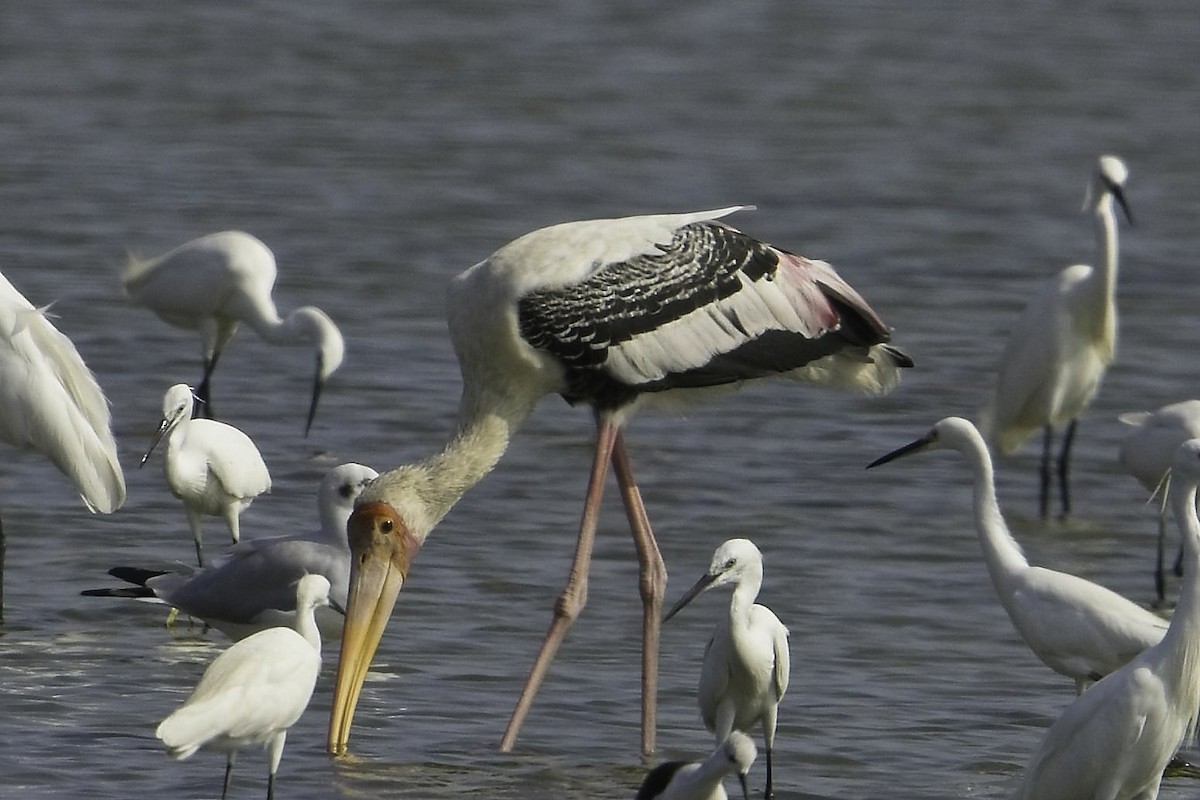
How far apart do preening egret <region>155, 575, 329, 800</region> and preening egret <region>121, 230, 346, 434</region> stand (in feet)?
19.5

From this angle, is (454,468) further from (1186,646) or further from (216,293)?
(216,293)

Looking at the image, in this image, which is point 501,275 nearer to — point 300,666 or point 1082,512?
point 300,666

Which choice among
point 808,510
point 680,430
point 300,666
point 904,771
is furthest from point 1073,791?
point 680,430

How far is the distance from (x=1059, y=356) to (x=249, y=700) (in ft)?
19.0

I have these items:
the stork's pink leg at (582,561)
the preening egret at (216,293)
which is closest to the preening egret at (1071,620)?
the stork's pink leg at (582,561)

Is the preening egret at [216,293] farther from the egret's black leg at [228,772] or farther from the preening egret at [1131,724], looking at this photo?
the preening egret at [1131,724]

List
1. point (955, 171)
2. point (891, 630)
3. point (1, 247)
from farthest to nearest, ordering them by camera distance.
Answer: point (955, 171) < point (1, 247) < point (891, 630)

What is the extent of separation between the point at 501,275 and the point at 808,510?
3.49m

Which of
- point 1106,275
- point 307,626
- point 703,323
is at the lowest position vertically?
point 1106,275

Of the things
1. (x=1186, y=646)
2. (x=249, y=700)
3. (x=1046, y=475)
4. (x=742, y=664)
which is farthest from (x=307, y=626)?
(x=1046, y=475)

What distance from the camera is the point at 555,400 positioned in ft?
43.7

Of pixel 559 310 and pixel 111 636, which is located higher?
pixel 559 310

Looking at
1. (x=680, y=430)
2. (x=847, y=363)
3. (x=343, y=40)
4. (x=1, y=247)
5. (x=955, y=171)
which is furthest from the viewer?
(x=343, y=40)

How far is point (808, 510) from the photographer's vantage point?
11.2 metres
